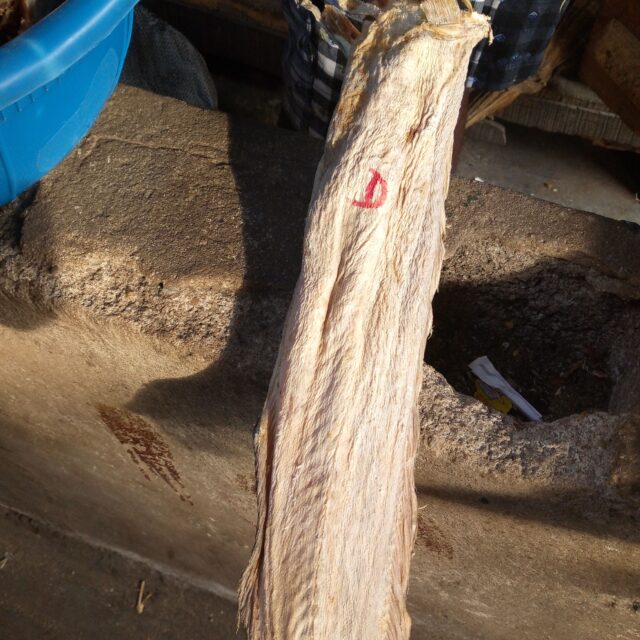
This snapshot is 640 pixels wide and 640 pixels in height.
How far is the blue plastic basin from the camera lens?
1.17m

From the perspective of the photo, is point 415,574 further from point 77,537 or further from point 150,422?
point 77,537

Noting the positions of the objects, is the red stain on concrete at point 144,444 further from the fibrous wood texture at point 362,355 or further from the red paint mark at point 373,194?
the red paint mark at point 373,194

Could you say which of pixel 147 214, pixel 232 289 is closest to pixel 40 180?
pixel 147 214

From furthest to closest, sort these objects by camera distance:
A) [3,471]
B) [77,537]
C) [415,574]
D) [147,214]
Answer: [77,537] < [3,471] < [415,574] < [147,214]

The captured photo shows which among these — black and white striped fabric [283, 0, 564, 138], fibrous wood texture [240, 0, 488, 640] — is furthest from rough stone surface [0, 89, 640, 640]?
black and white striped fabric [283, 0, 564, 138]

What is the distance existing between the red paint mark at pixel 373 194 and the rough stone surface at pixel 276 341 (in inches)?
12.0

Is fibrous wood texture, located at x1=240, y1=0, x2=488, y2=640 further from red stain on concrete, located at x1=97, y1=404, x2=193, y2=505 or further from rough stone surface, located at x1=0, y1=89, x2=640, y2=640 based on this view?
red stain on concrete, located at x1=97, y1=404, x2=193, y2=505

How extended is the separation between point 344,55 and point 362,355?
38.1 inches

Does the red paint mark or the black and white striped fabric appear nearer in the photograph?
the red paint mark

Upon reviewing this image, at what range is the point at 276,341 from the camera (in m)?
1.36

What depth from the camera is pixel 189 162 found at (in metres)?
1.56

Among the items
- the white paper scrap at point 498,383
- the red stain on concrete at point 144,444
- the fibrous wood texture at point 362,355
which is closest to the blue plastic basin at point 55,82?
the fibrous wood texture at point 362,355

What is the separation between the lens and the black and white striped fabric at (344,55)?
183 centimetres

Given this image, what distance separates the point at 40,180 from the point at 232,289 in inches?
18.4
